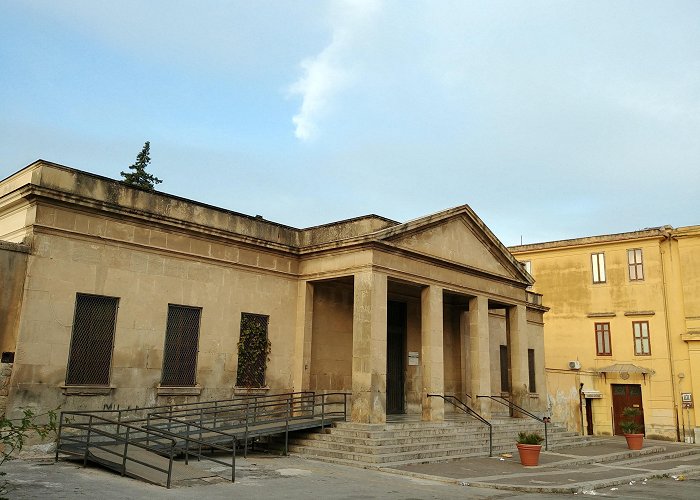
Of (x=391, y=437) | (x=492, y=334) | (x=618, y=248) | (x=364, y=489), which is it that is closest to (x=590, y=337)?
(x=618, y=248)

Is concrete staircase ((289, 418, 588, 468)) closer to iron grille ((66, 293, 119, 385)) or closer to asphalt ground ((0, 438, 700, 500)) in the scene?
asphalt ground ((0, 438, 700, 500))

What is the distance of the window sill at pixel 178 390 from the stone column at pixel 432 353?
6.14 metres

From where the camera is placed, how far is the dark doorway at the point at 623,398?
2862 cm

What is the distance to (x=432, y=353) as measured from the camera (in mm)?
17312

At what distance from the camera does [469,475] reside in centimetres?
1255

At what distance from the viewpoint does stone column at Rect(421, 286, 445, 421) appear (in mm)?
16875

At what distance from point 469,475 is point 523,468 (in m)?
2.13

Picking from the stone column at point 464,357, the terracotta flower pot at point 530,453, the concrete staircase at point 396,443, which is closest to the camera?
the concrete staircase at point 396,443

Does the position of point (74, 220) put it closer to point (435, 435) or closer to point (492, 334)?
point (435, 435)

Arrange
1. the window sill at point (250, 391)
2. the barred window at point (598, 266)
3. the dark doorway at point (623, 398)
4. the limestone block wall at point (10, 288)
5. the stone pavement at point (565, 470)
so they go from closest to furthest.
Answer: the stone pavement at point (565, 470)
the limestone block wall at point (10, 288)
the window sill at point (250, 391)
the dark doorway at point (623, 398)
the barred window at point (598, 266)

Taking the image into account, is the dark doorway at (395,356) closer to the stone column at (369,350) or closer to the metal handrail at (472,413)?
the metal handrail at (472,413)

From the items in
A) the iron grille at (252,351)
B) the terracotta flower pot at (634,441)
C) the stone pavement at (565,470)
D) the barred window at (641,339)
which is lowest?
the stone pavement at (565,470)

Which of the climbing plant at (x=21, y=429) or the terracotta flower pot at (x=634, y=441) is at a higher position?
the climbing plant at (x=21, y=429)

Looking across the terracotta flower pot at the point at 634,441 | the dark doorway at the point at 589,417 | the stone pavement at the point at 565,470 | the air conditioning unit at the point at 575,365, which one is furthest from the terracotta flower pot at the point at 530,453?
the dark doorway at the point at 589,417
